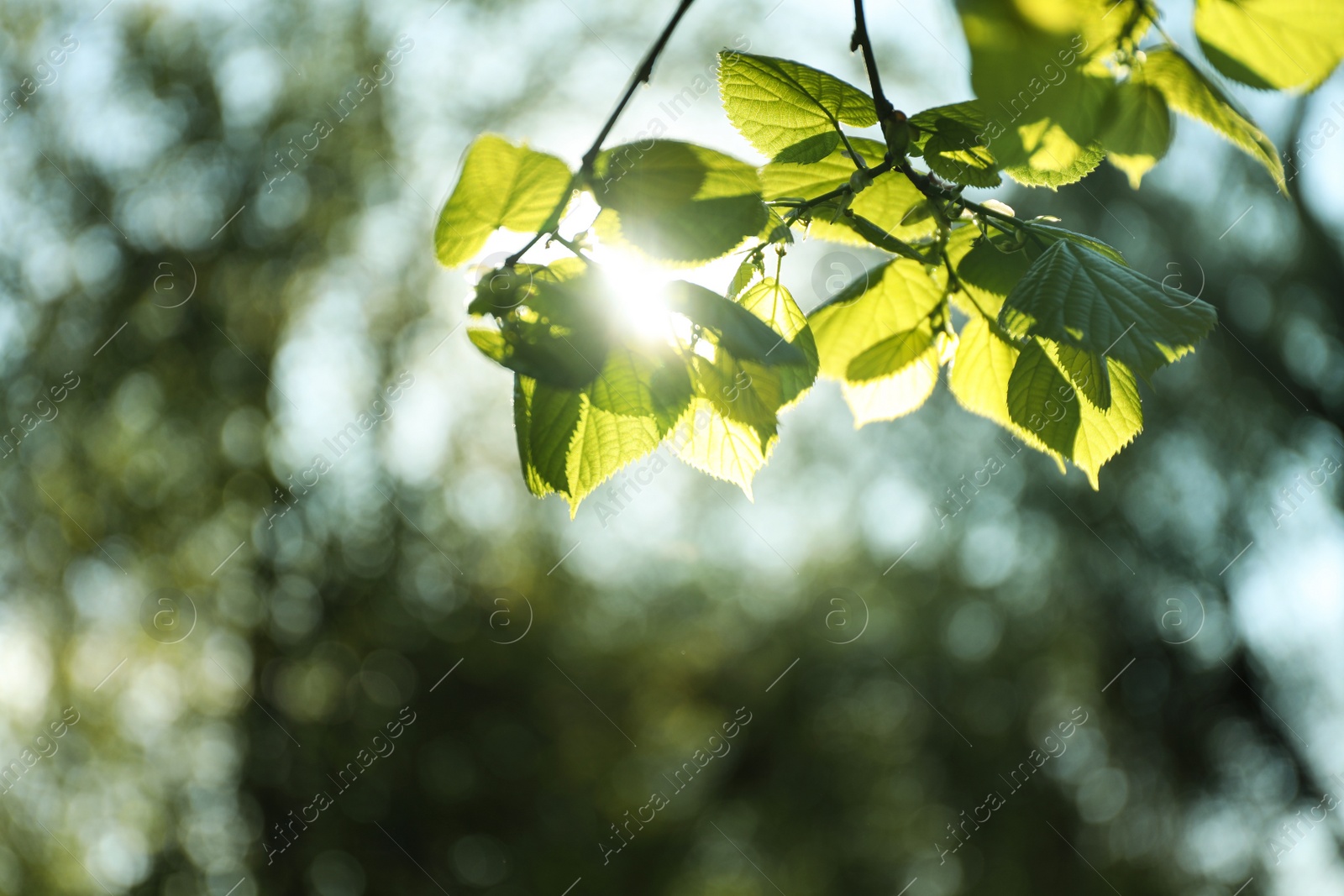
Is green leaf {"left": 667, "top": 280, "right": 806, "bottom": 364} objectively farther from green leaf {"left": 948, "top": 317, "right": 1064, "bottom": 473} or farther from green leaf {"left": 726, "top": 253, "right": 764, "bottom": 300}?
green leaf {"left": 948, "top": 317, "right": 1064, "bottom": 473}

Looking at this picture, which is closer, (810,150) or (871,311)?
(810,150)

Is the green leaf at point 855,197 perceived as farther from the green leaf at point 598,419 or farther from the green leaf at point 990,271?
the green leaf at point 598,419

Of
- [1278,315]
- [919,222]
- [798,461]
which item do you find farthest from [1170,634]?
[919,222]

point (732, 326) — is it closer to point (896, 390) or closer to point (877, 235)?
point (877, 235)

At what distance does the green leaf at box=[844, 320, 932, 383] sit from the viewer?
0.76 metres

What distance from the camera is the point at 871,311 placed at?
2.53 ft

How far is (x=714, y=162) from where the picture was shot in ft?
1.82

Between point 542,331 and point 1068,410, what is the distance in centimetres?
41

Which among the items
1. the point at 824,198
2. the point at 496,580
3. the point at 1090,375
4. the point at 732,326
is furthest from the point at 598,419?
the point at 496,580

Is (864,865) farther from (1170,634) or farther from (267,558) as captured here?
(267,558)

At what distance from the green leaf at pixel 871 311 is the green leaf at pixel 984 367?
0.05m

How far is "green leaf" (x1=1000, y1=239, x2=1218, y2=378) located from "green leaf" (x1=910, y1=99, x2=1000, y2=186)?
0.33ft

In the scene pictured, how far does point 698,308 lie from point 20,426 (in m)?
7.46

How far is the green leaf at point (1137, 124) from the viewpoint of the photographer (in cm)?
48
